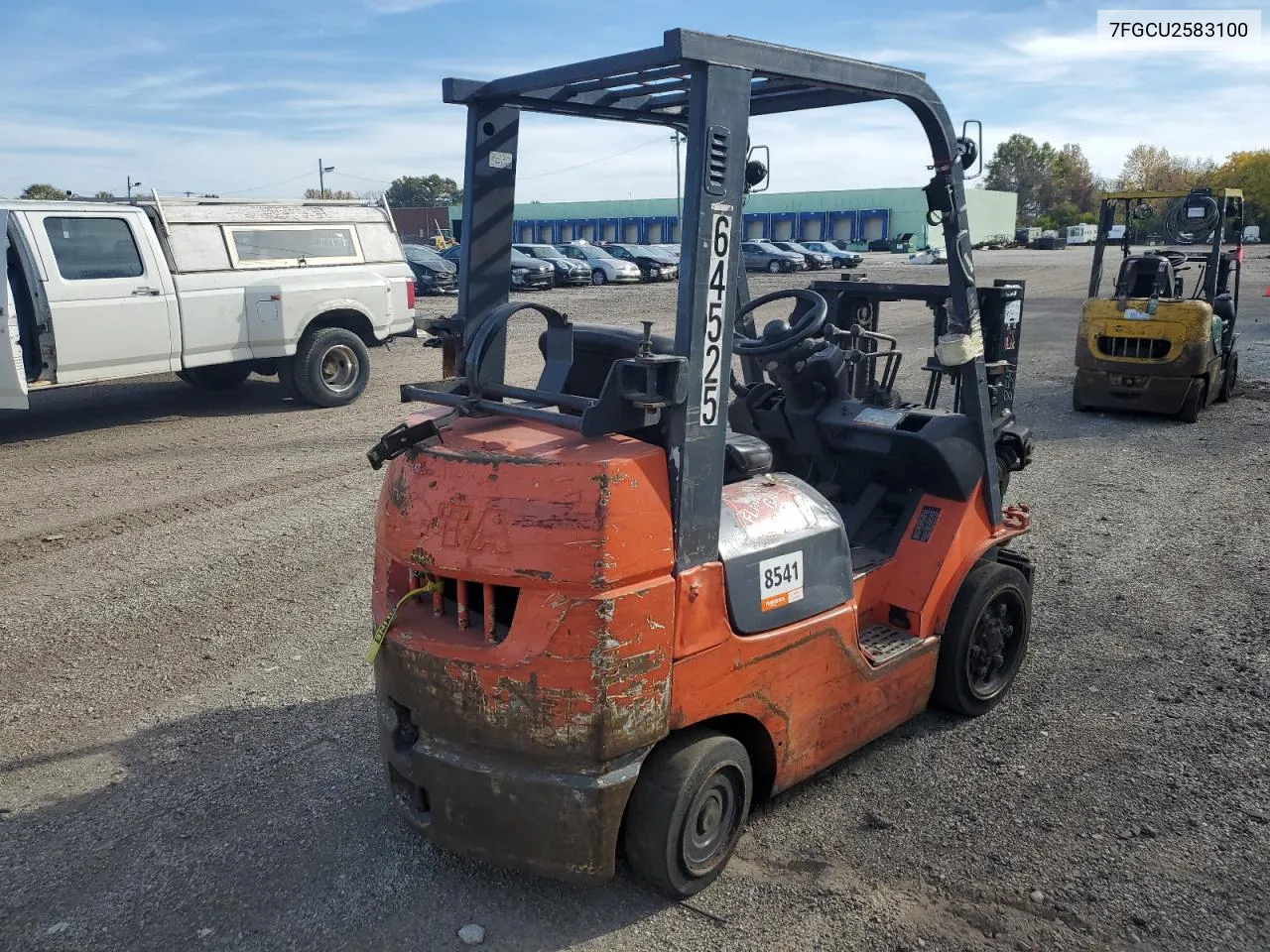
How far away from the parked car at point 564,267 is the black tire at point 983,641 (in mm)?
27062

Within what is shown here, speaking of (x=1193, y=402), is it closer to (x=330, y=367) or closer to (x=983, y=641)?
(x=983, y=641)

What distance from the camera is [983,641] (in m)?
4.50

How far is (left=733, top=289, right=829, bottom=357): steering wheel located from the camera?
3.98 m

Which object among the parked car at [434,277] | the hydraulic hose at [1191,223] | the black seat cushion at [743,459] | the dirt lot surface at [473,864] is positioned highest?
the hydraulic hose at [1191,223]

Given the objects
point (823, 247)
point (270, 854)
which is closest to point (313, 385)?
point (270, 854)

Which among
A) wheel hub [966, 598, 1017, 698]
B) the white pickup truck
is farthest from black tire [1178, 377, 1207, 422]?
the white pickup truck

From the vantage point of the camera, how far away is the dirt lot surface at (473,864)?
3.19 metres

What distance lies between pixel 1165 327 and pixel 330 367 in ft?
29.4

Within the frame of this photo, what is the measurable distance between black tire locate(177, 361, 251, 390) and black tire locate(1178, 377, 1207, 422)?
1024 centimetres

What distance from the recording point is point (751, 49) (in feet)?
9.75

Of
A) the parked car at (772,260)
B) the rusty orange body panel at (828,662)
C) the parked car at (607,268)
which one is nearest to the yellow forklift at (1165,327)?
the rusty orange body panel at (828,662)

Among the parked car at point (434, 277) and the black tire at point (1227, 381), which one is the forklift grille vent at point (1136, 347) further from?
the parked car at point (434, 277)

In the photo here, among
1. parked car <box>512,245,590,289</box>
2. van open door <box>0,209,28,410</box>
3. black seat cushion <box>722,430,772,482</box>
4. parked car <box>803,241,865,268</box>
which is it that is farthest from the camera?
parked car <box>803,241,865,268</box>

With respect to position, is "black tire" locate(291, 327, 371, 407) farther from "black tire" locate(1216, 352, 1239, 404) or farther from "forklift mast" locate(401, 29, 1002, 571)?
"black tire" locate(1216, 352, 1239, 404)
